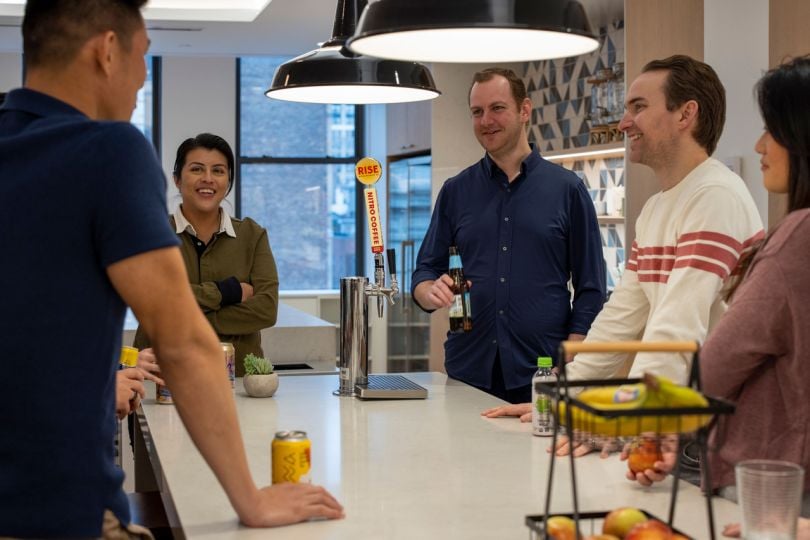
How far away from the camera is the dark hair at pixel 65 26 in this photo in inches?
56.2

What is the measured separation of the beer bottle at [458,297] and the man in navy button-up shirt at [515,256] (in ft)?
0.76

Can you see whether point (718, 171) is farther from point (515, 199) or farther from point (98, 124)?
point (98, 124)

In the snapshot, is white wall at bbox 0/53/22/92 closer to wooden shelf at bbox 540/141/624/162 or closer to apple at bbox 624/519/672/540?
wooden shelf at bbox 540/141/624/162

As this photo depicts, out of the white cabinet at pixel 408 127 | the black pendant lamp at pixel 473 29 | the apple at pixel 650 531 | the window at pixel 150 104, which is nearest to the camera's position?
the apple at pixel 650 531

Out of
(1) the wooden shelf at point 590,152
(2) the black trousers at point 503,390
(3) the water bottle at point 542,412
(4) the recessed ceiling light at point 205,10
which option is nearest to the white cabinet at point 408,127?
(1) the wooden shelf at point 590,152

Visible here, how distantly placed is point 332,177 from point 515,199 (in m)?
6.88

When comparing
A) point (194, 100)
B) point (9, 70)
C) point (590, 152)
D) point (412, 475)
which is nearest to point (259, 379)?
point (412, 475)

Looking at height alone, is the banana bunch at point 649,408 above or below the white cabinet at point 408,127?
below

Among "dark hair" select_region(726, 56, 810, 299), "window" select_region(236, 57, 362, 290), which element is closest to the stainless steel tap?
"dark hair" select_region(726, 56, 810, 299)

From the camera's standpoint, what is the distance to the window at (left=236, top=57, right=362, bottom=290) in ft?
32.6

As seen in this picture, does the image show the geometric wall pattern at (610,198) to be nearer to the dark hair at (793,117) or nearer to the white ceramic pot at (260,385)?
the white ceramic pot at (260,385)

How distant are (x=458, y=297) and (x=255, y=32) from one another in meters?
5.29

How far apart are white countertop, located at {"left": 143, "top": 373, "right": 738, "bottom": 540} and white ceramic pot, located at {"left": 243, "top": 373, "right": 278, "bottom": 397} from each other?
0.09 m

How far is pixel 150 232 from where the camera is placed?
4.46 feet
